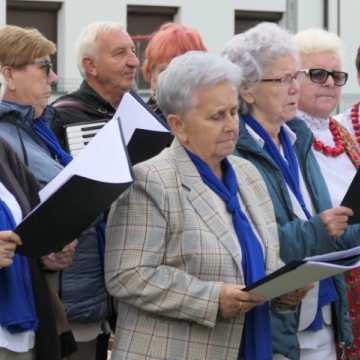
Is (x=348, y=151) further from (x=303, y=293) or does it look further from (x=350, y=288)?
(x=303, y=293)

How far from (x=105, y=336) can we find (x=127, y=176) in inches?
65.7

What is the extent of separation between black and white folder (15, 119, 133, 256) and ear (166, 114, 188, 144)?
268mm

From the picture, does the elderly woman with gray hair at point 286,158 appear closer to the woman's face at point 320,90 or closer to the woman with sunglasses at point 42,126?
the woman's face at point 320,90

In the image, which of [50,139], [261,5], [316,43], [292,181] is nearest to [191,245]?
[292,181]

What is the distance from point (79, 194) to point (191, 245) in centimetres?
44

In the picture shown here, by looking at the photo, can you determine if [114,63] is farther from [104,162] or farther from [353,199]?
[104,162]

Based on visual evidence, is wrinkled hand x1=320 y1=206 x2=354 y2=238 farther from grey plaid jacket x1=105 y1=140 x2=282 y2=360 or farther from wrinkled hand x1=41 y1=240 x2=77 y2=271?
wrinkled hand x1=41 y1=240 x2=77 y2=271

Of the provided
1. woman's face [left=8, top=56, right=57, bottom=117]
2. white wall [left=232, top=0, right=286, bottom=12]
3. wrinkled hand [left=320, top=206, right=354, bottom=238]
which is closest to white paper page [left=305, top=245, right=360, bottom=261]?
wrinkled hand [left=320, top=206, right=354, bottom=238]

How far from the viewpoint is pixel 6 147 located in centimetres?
424

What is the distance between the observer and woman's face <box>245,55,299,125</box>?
4.57 metres

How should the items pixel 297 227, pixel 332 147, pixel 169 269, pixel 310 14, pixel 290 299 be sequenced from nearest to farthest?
pixel 169 269 → pixel 290 299 → pixel 297 227 → pixel 332 147 → pixel 310 14

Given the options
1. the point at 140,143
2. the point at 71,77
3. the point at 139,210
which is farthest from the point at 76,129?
the point at 71,77

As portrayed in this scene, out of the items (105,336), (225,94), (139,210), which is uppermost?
(225,94)

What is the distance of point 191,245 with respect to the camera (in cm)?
383
